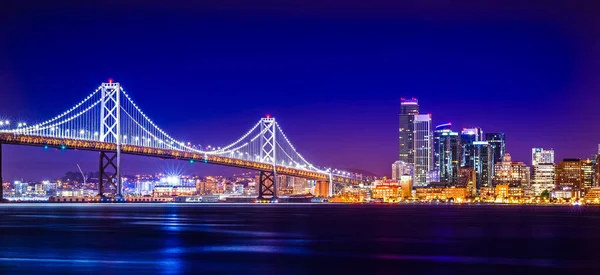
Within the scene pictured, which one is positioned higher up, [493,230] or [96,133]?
[96,133]

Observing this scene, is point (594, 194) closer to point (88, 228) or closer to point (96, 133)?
point (96, 133)

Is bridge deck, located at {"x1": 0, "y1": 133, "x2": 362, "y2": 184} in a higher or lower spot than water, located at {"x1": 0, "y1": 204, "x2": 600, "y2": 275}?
higher

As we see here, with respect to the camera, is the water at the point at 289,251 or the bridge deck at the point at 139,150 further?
the bridge deck at the point at 139,150

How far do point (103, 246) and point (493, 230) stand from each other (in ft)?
74.1

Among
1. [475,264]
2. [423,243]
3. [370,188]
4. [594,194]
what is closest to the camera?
[475,264]

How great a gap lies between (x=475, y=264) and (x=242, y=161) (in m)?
81.7

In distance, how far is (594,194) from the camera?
171000 millimetres

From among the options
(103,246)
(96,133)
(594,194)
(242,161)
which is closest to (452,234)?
(103,246)

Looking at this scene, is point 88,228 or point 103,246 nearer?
point 103,246

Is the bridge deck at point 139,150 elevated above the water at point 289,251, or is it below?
above

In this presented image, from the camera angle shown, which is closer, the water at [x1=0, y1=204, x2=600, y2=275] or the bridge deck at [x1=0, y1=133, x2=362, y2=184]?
the water at [x1=0, y1=204, x2=600, y2=275]

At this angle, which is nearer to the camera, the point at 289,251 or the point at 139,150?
the point at 289,251

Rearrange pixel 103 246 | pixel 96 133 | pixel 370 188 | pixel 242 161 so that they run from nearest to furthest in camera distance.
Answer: pixel 103 246
pixel 96 133
pixel 242 161
pixel 370 188

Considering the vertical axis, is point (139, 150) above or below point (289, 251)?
above
